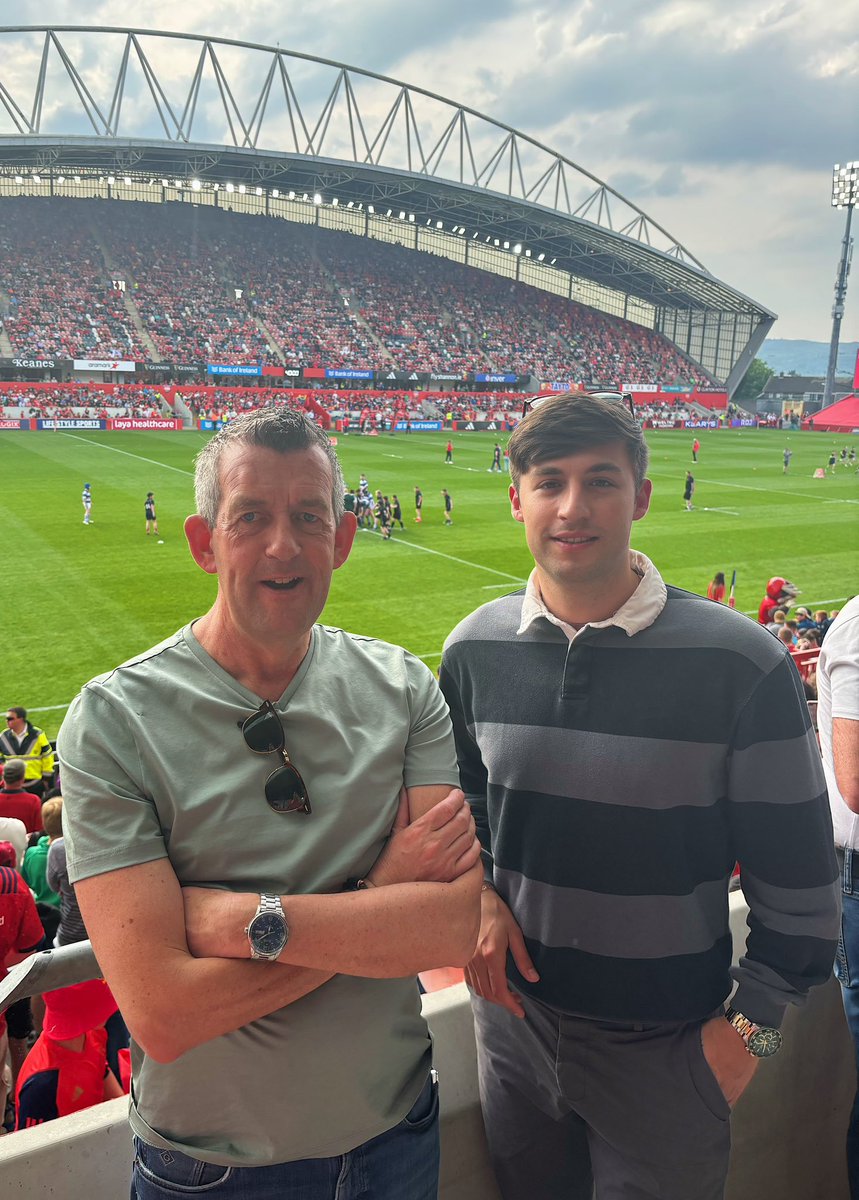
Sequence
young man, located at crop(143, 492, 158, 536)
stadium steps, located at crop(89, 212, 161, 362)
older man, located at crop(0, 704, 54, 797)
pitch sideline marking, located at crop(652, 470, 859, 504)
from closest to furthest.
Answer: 1. older man, located at crop(0, 704, 54, 797)
2. young man, located at crop(143, 492, 158, 536)
3. pitch sideline marking, located at crop(652, 470, 859, 504)
4. stadium steps, located at crop(89, 212, 161, 362)

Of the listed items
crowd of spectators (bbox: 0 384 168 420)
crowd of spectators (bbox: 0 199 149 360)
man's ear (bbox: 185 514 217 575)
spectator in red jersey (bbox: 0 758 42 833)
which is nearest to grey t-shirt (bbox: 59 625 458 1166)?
man's ear (bbox: 185 514 217 575)

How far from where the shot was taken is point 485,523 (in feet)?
82.8

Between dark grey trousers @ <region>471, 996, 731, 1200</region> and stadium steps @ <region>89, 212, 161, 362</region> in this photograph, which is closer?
dark grey trousers @ <region>471, 996, 731, 1200</region>

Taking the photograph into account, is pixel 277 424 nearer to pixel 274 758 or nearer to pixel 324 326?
pixel 274 758

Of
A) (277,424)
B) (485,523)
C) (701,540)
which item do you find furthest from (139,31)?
(277,424)

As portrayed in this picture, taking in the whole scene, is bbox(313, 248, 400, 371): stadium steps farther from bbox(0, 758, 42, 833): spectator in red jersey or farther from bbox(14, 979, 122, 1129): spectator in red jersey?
bbox(14, 979, 122, 1129): spectator in red jersey

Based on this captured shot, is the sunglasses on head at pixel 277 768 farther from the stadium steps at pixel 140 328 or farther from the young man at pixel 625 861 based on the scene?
the stadium steps at pixel 140 328

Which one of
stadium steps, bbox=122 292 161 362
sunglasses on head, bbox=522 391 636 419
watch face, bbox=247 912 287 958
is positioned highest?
stadium steps, bbox=122 292 161 362

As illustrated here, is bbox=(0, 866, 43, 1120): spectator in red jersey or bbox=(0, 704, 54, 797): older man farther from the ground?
bbox=(0, 866, 43, 1120): spectator in red jersey

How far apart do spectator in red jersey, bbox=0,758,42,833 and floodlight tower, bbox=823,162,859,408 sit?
247ft

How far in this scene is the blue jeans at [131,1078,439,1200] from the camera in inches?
70.7

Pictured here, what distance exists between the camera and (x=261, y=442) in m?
2.04

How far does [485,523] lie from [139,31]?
2279 inches

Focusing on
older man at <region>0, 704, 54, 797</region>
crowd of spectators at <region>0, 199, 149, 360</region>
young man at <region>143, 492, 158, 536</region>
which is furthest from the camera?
crowd of spectators at <region>0, 199, 149, 360</region>
